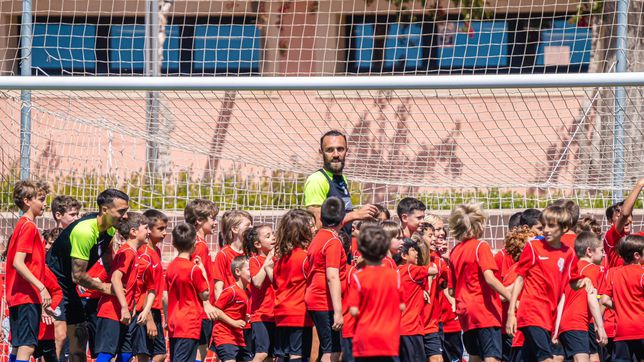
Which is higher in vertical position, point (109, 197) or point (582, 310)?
point (109, 197)

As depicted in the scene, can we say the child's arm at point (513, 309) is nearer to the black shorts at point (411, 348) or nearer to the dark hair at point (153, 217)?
the black shorts at point (411, 348)

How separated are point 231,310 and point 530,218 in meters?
2.70

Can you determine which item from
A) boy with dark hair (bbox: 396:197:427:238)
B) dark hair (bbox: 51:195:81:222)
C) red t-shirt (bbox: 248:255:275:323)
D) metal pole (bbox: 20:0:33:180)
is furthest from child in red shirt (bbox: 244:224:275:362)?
metal pole (bbox: 20:0:33:180)

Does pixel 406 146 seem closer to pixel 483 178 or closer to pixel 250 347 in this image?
pixel 483 178

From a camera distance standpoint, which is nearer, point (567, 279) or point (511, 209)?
point (567, 279)

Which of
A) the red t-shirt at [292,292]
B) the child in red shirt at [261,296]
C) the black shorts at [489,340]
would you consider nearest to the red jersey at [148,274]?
the child in red shirt at [261,296]

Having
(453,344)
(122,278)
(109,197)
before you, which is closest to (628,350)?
(453,344)

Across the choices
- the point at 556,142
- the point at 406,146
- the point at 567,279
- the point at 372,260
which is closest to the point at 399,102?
the point at 406,146

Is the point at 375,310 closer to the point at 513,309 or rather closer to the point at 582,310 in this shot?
the point at 513,309

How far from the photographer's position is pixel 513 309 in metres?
7.97

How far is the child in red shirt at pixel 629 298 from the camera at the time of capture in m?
8.70

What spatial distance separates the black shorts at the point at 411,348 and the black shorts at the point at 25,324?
9.67 feet

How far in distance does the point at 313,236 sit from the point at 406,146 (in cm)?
316

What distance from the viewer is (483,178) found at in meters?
12.2
